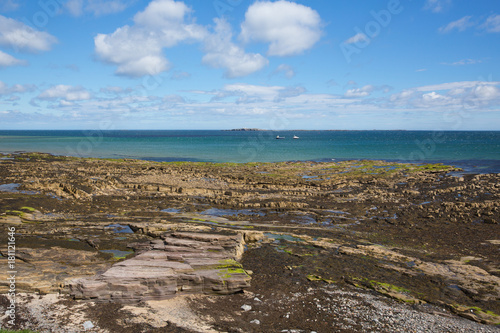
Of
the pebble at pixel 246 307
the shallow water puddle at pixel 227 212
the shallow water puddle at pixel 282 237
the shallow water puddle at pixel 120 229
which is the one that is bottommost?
the pebble at pixel 246 307

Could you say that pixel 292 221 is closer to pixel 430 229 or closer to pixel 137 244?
pixel 430 229

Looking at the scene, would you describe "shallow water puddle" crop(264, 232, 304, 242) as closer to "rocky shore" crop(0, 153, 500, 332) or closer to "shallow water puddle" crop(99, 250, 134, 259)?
"rocky shore" crop(0, 153, 500, 332)

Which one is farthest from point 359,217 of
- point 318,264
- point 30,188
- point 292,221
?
point 30,188

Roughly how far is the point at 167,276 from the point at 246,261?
15.3 feet

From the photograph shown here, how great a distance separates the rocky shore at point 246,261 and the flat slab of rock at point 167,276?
4cm

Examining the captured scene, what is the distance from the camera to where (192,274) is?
43.3ft

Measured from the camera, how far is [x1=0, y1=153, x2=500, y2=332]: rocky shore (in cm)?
1136

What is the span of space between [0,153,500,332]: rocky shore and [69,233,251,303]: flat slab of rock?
41mm

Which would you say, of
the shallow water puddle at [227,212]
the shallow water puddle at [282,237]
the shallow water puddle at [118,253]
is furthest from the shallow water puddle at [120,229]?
the shallow water puddle at [282,237]

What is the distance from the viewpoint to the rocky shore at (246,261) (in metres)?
11.4

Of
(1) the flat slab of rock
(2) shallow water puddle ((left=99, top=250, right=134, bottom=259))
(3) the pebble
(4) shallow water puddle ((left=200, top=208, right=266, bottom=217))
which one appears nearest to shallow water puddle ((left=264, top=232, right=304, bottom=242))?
(1) the flat slab of rock

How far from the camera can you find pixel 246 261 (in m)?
16.5

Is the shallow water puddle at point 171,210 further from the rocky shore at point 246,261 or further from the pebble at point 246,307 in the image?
the pebble at point 246,307

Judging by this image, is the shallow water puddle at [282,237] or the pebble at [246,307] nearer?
the pebble at [246,307]
